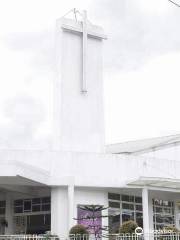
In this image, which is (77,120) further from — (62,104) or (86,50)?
(86,50)

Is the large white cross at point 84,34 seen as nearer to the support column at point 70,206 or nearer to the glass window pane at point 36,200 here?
the support column at point 70,206

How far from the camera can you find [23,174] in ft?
65.6

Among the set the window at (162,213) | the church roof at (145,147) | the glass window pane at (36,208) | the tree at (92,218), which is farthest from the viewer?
the church roof at (145,147)

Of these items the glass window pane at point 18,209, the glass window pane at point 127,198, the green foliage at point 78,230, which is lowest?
the green foliage at point 78,230

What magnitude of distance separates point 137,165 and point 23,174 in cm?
541

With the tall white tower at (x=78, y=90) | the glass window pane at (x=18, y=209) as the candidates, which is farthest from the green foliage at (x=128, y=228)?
the glass window pane at (x=18, y=209)

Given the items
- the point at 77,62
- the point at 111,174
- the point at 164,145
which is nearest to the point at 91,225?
the point at 111,174

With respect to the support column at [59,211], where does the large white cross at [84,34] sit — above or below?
above

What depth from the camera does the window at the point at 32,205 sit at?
23531 mm

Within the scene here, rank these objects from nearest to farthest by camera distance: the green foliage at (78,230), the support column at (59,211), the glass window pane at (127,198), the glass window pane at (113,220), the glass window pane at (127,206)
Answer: the green foliage at (78,230) < the support column at (59,211) < the glass window pane at (113,220) < the glass window pane at (127,206) < the glass window pane at (127,198)

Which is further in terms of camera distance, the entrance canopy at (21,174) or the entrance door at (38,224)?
the entrance door at (38,224)

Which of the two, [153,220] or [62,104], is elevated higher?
[62,104]

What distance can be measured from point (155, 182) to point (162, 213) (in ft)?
14.6

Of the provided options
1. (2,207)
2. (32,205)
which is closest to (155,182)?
(32,205)
